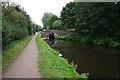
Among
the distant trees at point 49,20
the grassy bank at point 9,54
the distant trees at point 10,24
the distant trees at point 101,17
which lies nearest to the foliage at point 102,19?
the distant trees at point 101,17

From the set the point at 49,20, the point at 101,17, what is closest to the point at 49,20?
the point at 49,20

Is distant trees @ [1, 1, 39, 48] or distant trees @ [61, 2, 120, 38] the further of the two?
distant trees @ [61, 2, 120, 38]

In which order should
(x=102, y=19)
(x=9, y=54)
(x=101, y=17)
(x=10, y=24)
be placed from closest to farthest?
(x=9, y=54) → (x=10, y=24) → (x=102, y=19) → (x=101, y=17)

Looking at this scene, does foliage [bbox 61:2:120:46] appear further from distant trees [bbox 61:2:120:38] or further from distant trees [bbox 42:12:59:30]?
distant trees [bbox 42:12:59:30]

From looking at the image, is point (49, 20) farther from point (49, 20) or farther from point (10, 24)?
point (10, 24)

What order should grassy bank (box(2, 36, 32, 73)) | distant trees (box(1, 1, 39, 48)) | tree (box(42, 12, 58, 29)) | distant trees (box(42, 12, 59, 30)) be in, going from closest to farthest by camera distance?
grassy bank (box(2, 36, 32, 73)) → distant trees (box(1, 1, 39, 48)) → distant trees (box(42, 12, 59, 30)) → tree (box(42, 12, 58, 29))

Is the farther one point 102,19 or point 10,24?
point 102,19

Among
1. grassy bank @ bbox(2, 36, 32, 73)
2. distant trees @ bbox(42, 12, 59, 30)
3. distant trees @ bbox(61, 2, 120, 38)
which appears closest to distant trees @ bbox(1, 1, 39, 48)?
grassy bank @ bbox(2, 36, 32, 73)

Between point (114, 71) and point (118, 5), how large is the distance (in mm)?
25887

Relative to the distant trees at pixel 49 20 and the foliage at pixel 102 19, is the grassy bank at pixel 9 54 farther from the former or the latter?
the distant trees at pixel 49 20

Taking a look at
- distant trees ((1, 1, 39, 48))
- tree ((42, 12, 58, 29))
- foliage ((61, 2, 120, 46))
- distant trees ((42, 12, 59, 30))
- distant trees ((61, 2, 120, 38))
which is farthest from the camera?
tree ((42, 12, 58, 29))

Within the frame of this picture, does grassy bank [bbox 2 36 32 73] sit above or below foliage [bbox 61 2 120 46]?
below

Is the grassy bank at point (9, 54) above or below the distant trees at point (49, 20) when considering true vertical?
below

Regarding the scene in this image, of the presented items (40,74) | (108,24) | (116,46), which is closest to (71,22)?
(108,24)
